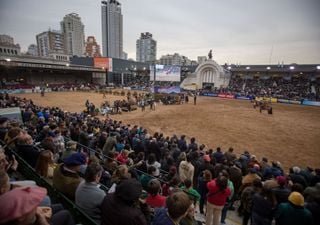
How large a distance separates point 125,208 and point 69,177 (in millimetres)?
1521

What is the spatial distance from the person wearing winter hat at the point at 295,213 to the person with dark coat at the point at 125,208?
Result: 129 inches

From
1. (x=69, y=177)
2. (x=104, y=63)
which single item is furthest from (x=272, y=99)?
(x=104, y=63)

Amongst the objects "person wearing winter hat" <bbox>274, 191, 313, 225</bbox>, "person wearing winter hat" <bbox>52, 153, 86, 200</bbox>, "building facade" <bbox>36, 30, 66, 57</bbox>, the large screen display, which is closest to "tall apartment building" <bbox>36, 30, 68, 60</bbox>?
"building facade" <bbox>36, 30, 66, 57</bbox>

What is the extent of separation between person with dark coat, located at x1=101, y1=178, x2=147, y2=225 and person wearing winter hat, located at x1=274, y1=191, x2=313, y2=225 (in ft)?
10.7

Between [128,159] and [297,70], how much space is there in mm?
60614

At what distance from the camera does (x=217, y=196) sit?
485 cm

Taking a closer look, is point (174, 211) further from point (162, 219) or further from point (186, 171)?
point (186, 171)

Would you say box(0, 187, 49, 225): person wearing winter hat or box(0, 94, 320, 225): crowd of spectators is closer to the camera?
box(0, 187, 49, 225): person wearing winter hat

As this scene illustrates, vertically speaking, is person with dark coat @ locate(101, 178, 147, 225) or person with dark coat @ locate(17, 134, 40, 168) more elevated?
person with dark coat @ locate(101, 178, 147, 225)

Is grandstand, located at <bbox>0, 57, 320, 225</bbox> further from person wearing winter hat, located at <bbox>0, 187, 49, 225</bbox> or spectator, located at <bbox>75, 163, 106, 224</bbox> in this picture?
person wearing winter hat, located at <bbox>0, 187, 49, 225</bbox>

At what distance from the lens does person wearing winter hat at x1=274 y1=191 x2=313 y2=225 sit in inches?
152

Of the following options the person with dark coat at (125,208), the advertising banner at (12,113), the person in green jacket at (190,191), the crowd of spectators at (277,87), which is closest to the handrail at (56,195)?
the person with dark coat at (125,208)

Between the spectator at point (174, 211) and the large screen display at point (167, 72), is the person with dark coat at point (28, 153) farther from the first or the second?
the large screen display at point (167, 72)

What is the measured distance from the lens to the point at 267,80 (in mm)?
58812
